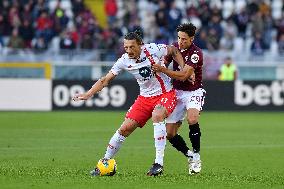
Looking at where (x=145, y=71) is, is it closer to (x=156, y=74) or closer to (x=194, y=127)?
(x=156, y=74)

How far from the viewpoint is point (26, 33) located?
29688mm

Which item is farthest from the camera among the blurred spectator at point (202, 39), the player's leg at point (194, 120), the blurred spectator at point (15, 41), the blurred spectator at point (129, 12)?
the blurred spectator at point (129, 12)

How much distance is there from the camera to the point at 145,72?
37.7ft

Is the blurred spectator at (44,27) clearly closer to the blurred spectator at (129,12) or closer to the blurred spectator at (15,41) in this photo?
the blurred spectator at (15,41)

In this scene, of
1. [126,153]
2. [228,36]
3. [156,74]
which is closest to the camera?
[156,74]

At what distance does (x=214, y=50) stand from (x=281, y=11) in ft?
15.9

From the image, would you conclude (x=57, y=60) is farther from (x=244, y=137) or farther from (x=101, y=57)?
(x=244, y=137)

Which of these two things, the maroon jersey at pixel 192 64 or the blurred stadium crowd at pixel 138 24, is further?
the blurred stadium crowd at pixel 138 24

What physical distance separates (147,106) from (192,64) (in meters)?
0.88

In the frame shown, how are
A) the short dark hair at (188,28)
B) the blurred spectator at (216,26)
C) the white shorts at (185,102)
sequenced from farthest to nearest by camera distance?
the blurred spectator at (216,26)
the white shorts at (185,102)
the short dark hair at (188,28)

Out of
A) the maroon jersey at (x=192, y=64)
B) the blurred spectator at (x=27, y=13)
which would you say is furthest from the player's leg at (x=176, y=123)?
the blurred spectator at (x=27, y=13)

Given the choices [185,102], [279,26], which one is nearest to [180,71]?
[185,102]

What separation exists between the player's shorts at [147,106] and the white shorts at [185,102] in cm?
53

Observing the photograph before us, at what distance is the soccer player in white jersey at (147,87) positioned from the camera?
11.3 metres
